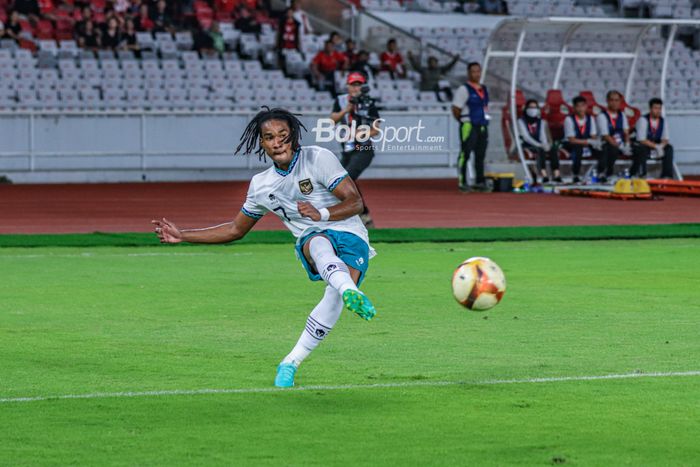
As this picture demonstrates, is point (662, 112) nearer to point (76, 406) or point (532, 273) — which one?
point (532, 273)

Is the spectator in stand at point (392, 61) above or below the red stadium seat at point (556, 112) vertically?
above

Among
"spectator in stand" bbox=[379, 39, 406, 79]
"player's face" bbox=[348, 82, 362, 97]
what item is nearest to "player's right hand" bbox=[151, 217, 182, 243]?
"player's face" bbox=[348, 82, 362, 97]

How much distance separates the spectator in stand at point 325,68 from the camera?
1369 inches

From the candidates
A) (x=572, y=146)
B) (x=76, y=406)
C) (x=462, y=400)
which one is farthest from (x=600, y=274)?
(x=572, y=146)

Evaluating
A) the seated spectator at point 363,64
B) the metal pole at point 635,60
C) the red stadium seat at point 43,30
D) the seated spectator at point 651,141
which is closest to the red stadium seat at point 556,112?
the seated spectator at point 651,141

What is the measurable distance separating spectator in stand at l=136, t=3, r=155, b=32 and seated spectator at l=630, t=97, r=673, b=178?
11.9m

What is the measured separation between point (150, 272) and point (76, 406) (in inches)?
284

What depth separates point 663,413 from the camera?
746 cm

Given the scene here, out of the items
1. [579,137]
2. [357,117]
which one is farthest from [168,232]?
[579,137]

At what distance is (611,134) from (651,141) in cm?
104

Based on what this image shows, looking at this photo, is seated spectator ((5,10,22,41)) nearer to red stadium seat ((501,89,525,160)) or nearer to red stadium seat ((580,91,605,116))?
red stadium seat ((501,89,525,160))

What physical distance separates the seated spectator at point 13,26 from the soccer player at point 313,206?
25314 mm

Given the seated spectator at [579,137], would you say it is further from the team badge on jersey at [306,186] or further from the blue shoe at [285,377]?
the blue shoe at [285,377]

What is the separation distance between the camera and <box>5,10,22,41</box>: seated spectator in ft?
107
